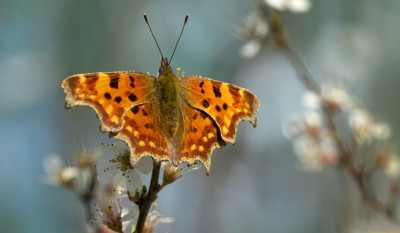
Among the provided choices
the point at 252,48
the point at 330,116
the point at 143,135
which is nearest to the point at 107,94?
the point at 143,135

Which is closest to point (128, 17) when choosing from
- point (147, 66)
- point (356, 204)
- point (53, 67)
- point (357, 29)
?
point (147, 66)

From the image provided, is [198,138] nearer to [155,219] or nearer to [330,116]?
[155,219]

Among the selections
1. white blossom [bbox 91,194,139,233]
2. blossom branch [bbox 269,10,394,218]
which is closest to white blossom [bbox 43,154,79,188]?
white blossom [bbox 91,194,139,233]

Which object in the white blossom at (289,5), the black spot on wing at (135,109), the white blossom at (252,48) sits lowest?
the black spot on wing at (135,109)

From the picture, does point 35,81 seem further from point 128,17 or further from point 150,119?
point 150,119

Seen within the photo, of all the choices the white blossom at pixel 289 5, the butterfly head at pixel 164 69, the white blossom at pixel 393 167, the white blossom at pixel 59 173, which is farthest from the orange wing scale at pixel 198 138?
the white blossom at pixel 393 167

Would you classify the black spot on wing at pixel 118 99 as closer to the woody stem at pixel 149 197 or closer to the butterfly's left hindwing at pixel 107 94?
the butterfly's left hindwing at pixel 107 94
